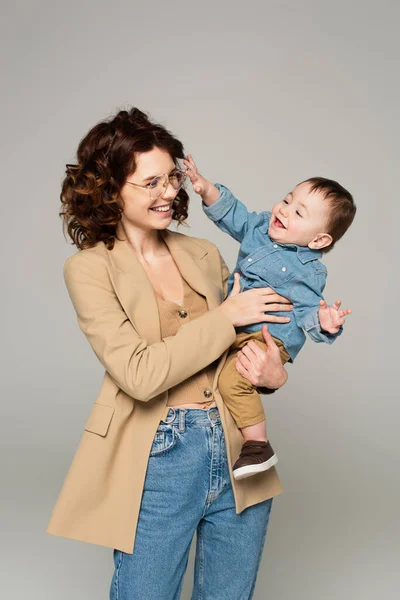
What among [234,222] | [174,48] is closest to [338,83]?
[174,48]

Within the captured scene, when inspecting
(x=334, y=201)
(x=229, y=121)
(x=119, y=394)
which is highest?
(x=229, y=121)

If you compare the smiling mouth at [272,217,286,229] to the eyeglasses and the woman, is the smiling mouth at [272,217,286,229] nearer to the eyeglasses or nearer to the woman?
the woman

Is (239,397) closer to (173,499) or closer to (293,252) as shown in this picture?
(173,499)

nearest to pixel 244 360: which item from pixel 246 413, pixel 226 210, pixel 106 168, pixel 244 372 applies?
pixel 244 372

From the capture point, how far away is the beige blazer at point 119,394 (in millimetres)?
2766

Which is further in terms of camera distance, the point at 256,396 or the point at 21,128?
the point at 21,128

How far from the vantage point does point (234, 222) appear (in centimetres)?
337

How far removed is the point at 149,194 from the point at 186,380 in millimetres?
660

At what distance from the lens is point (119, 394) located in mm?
2922

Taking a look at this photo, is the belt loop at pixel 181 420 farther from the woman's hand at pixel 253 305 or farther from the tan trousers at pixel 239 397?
the woman's hand at pixel 253 305

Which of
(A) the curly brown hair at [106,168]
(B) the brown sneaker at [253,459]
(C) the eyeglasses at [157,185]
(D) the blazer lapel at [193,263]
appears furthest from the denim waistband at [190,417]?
(C) the eyeglasses at [157,185]

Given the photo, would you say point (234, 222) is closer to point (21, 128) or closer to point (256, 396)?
point (256, 396)

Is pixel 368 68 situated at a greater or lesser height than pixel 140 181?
greater

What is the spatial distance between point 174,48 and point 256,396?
11.9 feet
